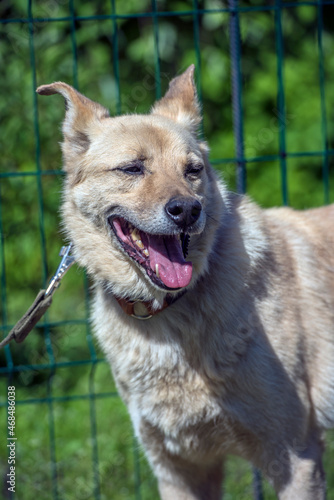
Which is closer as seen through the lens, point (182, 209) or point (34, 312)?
point (182, 209)

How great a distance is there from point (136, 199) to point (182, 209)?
217 millimetres

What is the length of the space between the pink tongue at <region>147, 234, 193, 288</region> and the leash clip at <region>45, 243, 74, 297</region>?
15.5 inches

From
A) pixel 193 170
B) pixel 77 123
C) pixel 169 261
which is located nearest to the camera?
pixel 169 261

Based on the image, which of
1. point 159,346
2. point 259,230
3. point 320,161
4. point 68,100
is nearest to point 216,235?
point 259,230

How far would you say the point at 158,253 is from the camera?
7.67 ft

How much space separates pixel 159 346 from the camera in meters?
2.49

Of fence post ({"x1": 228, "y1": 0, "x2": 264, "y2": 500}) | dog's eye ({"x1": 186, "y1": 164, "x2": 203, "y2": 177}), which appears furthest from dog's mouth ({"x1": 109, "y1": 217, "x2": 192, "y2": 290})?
fence post ({"x1": 228, "y1": 0, "x2": 264, "y2": 500})

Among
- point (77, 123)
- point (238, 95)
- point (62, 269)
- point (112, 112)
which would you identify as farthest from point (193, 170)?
point (112, 112)

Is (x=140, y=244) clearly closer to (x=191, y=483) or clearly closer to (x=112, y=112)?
(x=191, y=483)

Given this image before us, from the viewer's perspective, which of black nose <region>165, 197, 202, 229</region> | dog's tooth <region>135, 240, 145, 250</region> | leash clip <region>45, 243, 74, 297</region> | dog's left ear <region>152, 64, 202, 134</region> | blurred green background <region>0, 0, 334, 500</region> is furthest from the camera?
blurred green background <region>0, 0, 334, 500</region>

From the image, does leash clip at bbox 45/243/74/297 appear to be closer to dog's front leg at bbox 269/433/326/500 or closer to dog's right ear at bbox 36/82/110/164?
dog's right ear at bbox 36/82/110/164

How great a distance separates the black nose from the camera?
219 cm

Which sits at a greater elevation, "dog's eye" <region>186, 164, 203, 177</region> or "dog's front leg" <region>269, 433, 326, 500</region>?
"dog's eye" <region>186, 164, 203, 177</region>

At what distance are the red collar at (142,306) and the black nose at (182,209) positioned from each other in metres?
0.36
